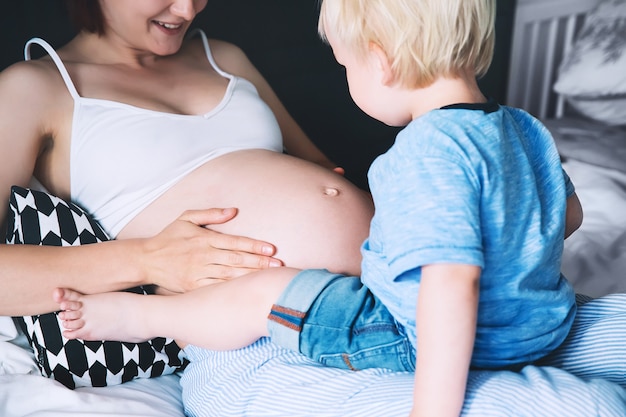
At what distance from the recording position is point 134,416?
0.96 meters

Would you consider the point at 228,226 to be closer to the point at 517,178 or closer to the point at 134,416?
the point at 134,416

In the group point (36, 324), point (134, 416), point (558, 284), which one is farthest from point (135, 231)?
point (558, 284)

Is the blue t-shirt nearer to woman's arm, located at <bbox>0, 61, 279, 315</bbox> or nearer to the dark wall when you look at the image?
woman's arm, located at <bbox>0, 61, 279, 315</bbox>

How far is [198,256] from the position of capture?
1113 millimetres

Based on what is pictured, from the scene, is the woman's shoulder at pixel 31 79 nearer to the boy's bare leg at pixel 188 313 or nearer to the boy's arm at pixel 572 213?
the boy's bare leg at pixel 188 313

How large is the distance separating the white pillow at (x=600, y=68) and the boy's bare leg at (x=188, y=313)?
1.62 m

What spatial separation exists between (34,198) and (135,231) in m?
0.20

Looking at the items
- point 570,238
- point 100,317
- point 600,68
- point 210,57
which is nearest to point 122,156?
point 100,317

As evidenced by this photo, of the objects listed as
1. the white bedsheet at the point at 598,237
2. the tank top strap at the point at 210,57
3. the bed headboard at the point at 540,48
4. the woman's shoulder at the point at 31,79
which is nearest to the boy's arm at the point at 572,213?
the white bedsheet at the point at 598,237

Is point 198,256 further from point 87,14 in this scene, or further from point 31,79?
point 87,14

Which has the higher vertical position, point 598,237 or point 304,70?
point 304,70

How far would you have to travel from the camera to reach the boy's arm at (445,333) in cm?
73

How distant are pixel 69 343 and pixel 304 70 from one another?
A: 115 centimetres

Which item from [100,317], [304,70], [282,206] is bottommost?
[100,317]
